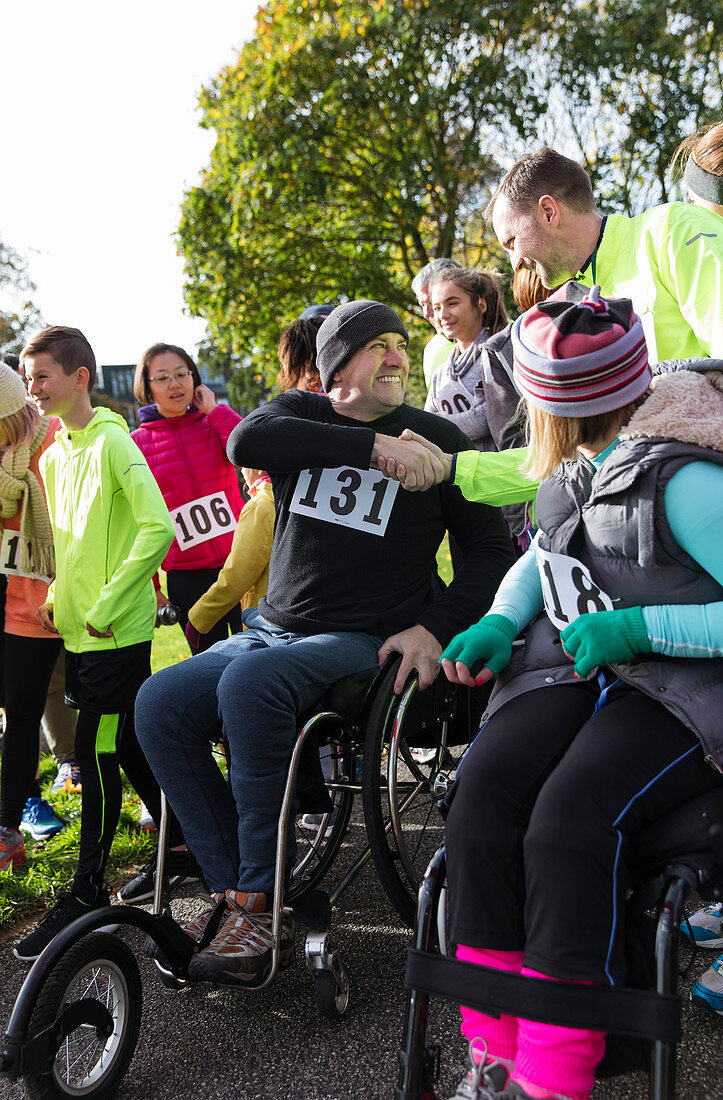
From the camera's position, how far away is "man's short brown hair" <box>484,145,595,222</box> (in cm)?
268

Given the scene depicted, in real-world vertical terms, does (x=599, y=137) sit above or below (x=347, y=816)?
above

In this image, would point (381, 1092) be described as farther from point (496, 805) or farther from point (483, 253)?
point (483, 253)

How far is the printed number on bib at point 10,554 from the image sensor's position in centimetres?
367

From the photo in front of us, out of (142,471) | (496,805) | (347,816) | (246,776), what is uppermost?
(142,471)

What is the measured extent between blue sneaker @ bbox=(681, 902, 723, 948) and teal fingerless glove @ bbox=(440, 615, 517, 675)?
1.11 metres

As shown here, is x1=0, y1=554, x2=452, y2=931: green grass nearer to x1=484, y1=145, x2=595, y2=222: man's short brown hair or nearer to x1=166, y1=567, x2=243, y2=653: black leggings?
x1=166, y1=567, x2=243, y2=653: black leggings

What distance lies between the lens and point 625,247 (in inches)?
106

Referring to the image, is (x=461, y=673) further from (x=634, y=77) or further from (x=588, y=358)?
(x=634, y=77)

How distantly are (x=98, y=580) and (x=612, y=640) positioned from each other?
6.46 feet

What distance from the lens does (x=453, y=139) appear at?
14844 mm

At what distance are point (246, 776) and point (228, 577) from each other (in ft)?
4.29

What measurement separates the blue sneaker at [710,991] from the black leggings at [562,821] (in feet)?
2.86

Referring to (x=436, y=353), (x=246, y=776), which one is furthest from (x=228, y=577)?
(x=436, y=353)

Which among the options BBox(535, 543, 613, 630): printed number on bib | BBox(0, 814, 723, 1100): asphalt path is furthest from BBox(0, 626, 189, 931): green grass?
BBox(535, 543, 613, 630): printed number on bib
